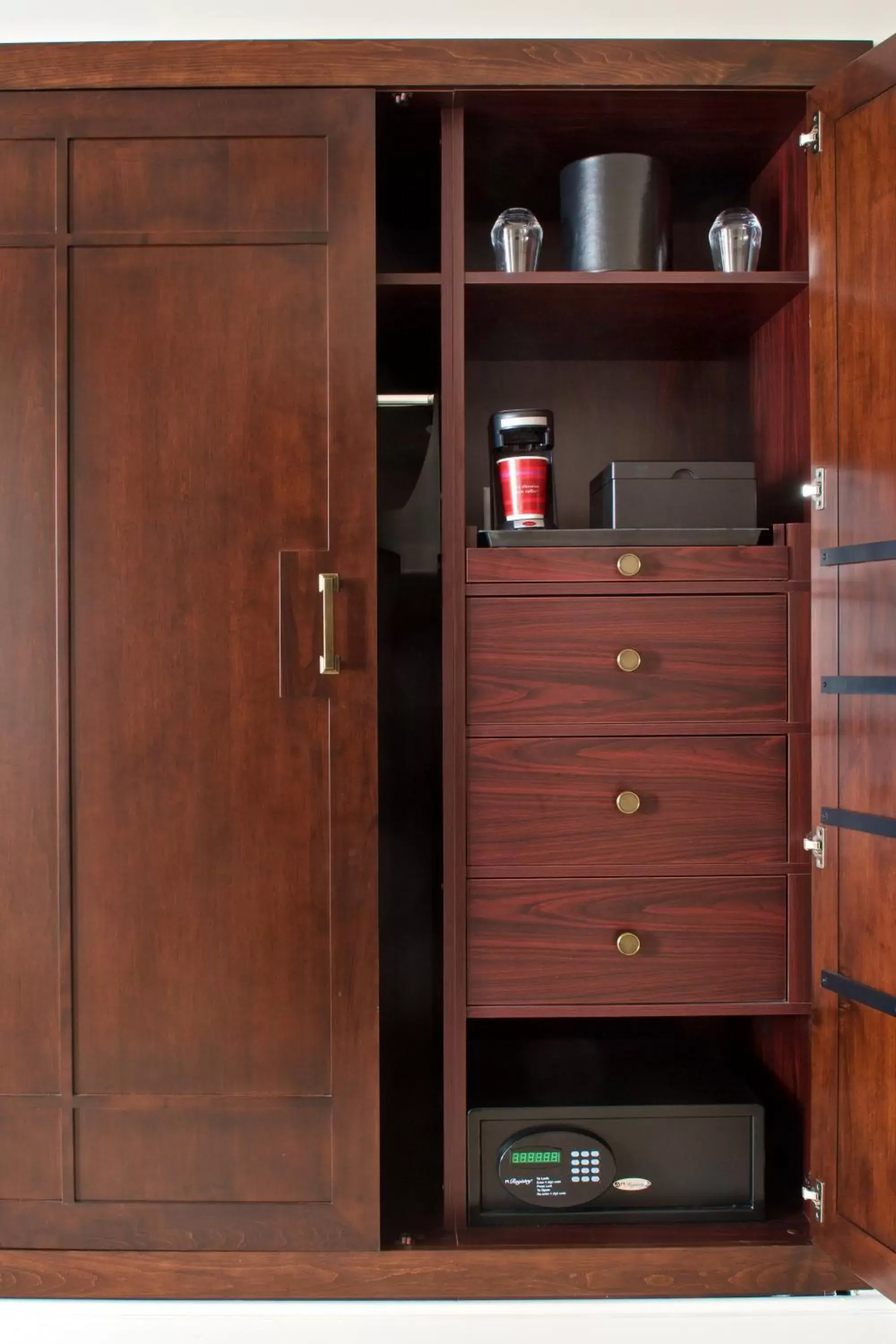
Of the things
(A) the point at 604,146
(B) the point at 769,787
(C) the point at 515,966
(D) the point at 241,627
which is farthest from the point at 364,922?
(A) the point at 604,146

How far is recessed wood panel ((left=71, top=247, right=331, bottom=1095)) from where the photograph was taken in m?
1.38

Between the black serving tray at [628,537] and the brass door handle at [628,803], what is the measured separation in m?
0.39

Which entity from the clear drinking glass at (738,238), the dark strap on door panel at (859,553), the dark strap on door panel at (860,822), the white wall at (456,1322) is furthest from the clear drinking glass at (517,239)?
the white wall at (456,1322)

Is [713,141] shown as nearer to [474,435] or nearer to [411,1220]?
[474,435]

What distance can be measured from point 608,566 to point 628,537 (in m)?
0.07

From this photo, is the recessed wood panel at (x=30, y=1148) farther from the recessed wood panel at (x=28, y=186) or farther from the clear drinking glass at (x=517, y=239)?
the clear drinking glass at (x=517, y=239)

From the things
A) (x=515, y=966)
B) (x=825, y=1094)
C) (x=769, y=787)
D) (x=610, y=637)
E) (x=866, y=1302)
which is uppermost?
(x=610, y=637)

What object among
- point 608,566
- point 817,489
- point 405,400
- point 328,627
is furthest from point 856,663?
point 405,400

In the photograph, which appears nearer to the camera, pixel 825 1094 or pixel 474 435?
pixel 825 1094

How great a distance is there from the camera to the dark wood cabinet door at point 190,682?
4.50 feet

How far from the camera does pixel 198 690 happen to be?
54.4 inches

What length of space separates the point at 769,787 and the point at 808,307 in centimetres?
75

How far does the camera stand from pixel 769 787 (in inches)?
56.2

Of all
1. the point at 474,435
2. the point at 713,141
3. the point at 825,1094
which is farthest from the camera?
the point at 474,435
